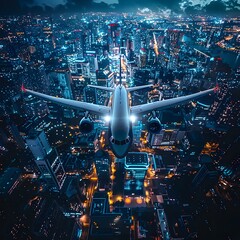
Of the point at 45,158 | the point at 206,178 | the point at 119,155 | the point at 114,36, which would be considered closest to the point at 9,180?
the point at 45,158

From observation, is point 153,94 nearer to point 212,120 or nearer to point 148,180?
point 212,120

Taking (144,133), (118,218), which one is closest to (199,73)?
(144,133)

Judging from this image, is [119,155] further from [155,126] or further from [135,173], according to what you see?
[135,173]

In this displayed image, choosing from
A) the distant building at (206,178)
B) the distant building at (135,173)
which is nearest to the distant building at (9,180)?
the distant building at (135,173)

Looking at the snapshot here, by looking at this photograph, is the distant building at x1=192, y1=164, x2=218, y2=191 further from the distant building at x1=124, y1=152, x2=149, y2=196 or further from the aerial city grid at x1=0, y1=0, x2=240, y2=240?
the distant building at x1=124, y1=152, x2=149, y2=196

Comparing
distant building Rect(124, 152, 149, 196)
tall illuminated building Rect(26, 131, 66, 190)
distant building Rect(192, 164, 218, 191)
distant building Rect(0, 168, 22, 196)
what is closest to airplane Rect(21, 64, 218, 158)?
tall illuminated building Rect(26, 131, 66, 190)

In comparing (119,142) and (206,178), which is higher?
(206,178)

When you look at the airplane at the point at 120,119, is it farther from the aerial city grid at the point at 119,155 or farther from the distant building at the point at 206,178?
the distant building at the point at 206,178

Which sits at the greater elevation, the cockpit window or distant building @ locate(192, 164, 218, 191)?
distant building @ locate(192, 164, 218, 191)
